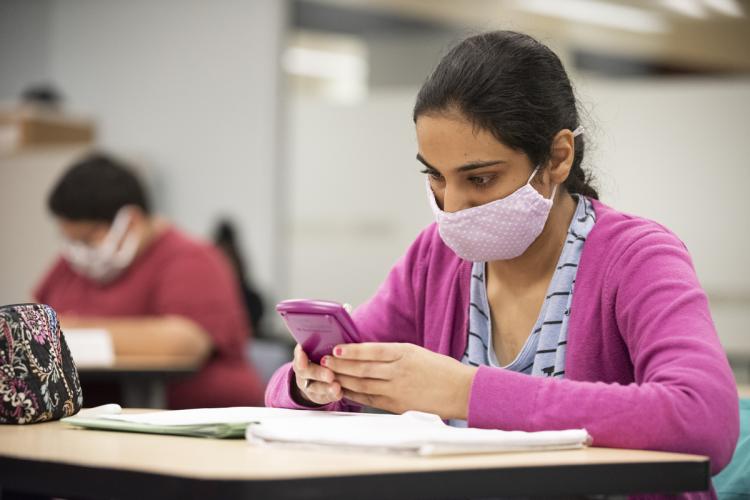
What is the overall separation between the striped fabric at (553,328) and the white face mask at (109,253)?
2472mm

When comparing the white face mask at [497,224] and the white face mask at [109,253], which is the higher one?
the white face mask at [497,224]

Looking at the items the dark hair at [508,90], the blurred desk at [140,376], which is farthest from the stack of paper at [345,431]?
the blurred desk at [140,376]

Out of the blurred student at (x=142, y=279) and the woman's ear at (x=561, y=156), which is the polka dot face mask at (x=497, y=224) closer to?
the woman's ear at (x=561, y=156)

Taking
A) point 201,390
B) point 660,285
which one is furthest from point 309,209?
point 660,285

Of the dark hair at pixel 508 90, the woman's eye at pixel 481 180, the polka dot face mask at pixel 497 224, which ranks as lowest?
the polka dot face mask at pixel 497 224

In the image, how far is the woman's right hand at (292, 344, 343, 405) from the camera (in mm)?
1503

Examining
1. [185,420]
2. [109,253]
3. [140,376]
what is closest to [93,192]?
[109,253]

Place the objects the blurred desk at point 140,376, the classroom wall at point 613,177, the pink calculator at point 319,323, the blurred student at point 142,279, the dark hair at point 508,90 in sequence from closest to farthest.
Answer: the pink calculator at point 319,323, the dark hair at point 508,90, the blurred desk at point 140,376, the blurred student at point 142,279, the classroom wall at point 613,177

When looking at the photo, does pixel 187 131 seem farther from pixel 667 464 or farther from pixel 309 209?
pixel 667 464

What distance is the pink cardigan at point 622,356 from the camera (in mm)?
1331

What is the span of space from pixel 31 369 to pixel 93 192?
2573 mm

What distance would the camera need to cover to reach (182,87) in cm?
716

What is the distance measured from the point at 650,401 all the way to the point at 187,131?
238 inches

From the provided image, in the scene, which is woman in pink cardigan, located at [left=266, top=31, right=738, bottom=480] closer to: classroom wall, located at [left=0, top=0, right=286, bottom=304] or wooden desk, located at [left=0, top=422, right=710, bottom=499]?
wooden desk, located at [left=0, top=422, right=710, bottom=499]
